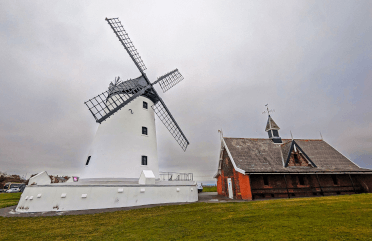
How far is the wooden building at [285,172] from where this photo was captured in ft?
54.0

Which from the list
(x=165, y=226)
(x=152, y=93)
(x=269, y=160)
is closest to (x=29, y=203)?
(x=165, y=226)

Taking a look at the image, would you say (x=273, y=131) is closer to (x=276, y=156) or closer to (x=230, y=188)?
(x=276, y=156)

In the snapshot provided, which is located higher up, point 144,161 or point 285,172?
point 144,161

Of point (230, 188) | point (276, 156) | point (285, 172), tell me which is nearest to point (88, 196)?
point (230, 188)

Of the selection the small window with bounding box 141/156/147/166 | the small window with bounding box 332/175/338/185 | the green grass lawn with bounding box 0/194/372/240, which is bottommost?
the green grass lawn with bounding box 0/194/372/240

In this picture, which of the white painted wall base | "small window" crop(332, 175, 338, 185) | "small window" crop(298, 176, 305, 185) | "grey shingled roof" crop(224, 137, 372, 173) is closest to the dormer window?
"grey shingled roof" crop(224, 137, 372, 173)

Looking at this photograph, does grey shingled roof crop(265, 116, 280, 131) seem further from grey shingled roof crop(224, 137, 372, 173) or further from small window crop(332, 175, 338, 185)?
small window crop(332, 175, 338, 185)

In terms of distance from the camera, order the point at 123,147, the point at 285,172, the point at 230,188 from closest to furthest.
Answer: the point at 123,147
the point at 285,172
the point at 230,188

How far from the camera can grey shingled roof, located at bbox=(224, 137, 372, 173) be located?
17345mm

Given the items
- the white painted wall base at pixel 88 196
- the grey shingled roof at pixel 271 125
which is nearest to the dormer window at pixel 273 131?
the grey shingled roof at pixel 271 125

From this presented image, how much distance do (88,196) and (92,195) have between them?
256 millimetres

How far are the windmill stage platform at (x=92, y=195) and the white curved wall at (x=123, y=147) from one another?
749 millimetres

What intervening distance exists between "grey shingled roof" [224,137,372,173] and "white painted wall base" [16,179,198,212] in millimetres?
8966

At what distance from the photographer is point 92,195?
39.4 ft
